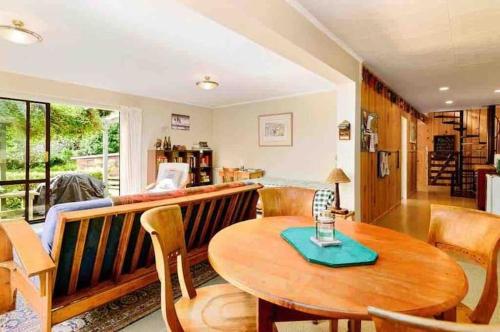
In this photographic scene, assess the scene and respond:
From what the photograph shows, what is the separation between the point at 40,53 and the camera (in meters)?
3.35

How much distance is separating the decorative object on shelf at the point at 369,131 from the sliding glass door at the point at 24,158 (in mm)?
4841

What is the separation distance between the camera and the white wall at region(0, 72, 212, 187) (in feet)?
13.8

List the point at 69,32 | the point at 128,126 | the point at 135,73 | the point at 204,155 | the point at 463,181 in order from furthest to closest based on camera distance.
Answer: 1. the point at 463,181
2. the point at 204,155
3. the point at 128,126
4. the point at 135,73
5. the point at 69,32

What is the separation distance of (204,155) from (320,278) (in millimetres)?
6148

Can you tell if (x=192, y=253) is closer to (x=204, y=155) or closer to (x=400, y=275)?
(x=400, y=275)

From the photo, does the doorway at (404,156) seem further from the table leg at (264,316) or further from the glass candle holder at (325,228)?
the table leg at (264,316)

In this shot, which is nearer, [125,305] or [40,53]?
[125,305]

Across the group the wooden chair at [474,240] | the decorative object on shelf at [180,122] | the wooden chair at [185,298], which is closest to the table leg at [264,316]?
the wooden chair at [185,298]

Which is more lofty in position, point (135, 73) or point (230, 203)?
point (135, 73)

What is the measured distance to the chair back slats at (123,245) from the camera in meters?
1.95

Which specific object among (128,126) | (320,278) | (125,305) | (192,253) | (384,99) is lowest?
(125,305)

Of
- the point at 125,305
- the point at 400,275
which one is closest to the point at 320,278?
the point at 400,275

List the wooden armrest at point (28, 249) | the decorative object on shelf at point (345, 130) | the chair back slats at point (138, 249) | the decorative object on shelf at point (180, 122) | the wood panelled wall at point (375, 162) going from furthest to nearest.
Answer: the decorative object on shelf at point (180, 122)
the wood panelled wall at point (375, 162)
the decorative object on shelf at point (345, 130)
the chair back slats at point (138, 249)
the wooden armrest at point (28, 249)

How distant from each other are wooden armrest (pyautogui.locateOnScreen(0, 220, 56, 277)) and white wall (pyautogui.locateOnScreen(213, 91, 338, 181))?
461 centimetres
